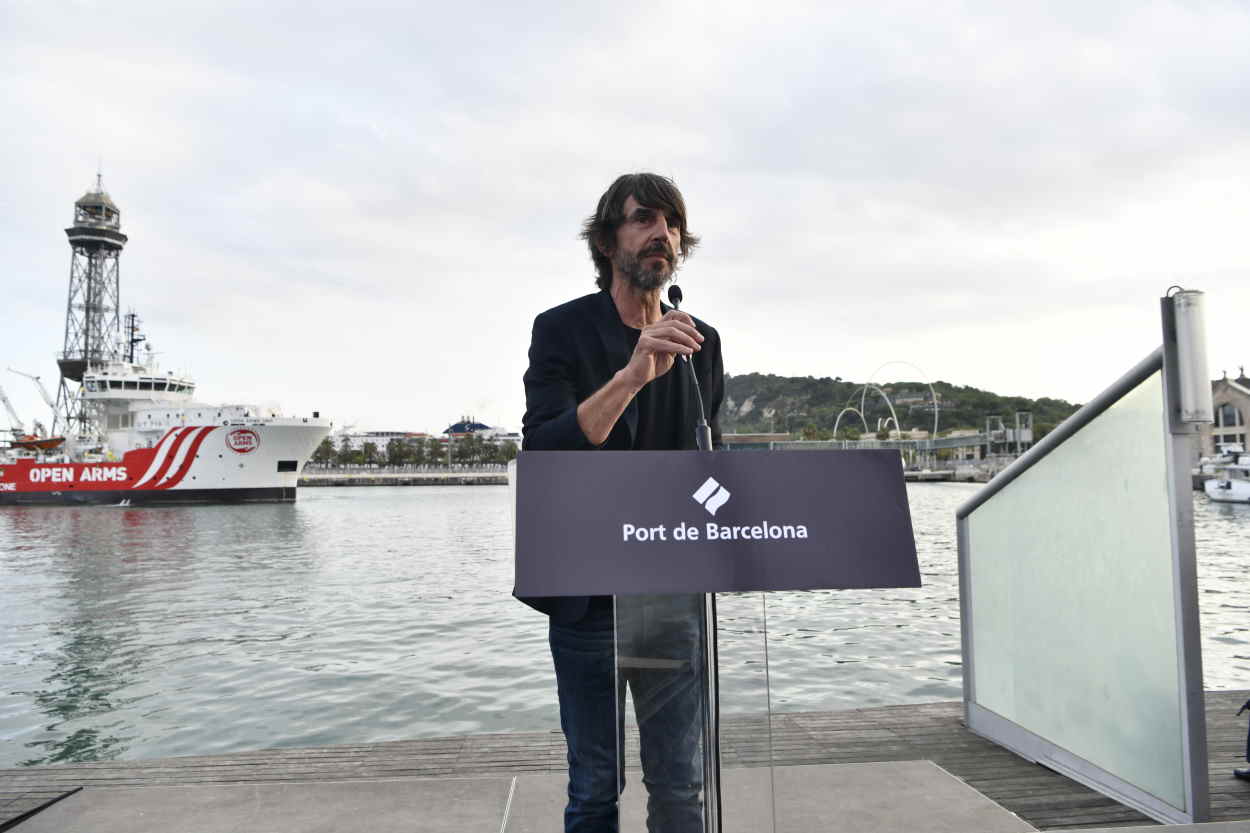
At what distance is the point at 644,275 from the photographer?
137 cm

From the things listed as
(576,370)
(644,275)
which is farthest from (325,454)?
(644,275)

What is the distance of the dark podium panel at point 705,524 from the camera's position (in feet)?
3.07

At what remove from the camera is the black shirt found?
1427 mm

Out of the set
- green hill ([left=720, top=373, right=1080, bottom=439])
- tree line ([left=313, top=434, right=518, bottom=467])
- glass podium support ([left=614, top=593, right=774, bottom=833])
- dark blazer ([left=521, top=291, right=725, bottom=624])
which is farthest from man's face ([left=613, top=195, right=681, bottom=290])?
tree line ([left=313, top=434, right=518, bottom=467])

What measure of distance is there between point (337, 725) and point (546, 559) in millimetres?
4602

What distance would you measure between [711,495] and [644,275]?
535mm

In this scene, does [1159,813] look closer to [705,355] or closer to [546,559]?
[705,355]

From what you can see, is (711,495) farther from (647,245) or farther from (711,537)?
(647,245)

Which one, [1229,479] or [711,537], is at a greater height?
[711,537]

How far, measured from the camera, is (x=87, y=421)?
149ft

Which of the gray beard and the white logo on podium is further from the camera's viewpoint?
the gray beard

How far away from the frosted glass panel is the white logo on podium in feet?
6.09

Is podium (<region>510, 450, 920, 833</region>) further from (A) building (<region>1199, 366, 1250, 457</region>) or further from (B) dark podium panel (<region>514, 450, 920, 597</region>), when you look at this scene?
(A) building (<region>1199, 366, 1250, 457</region>)

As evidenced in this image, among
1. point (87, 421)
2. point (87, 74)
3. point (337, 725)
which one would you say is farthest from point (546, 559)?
point (87, 421)
